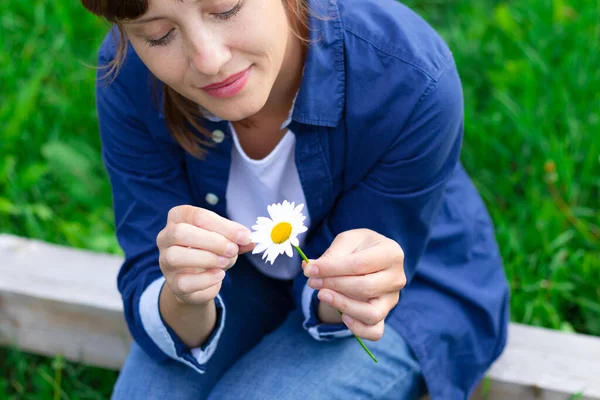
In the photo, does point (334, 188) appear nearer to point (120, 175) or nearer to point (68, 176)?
point (120, 175)

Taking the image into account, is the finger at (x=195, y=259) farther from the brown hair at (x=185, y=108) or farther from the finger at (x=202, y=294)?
the brown hair at (x=185, y=108)

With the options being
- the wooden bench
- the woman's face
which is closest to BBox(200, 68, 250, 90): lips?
the woman's face

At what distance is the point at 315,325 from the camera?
1.39 m

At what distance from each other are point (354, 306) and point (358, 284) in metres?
0.05

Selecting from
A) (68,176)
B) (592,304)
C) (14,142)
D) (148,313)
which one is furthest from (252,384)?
(14,142)

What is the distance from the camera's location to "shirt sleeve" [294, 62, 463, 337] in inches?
49.6

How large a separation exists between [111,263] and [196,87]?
30.4 inches

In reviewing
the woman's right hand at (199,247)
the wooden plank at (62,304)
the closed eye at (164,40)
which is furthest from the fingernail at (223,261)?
the wooden plank at (62,304)

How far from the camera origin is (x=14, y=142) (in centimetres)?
222

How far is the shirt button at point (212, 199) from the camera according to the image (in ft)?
4.67

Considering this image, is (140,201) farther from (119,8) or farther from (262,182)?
(119,8)

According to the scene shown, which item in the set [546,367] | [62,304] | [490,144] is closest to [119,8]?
[62,304]

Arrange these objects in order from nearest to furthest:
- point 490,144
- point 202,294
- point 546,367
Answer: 1. point 202,294
2. point 546,367
3. point 490,144

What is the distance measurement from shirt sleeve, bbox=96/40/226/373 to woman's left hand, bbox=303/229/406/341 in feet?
1.07
